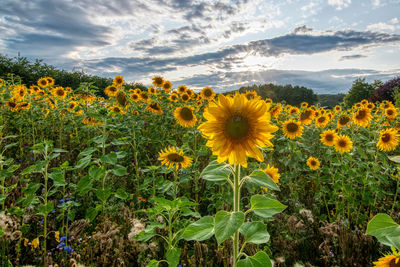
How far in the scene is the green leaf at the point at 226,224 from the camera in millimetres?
992

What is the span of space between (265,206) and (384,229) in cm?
50

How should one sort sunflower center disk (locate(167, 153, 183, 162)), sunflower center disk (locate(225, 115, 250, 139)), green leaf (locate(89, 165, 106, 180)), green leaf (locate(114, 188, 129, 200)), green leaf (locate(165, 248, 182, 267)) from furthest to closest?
1. sunflower center disk (locate(167, 153, 183, 162))
2. green leaf (locate(114, 188, 129, 200))
3. green leaf (locate(89, 165, 106, 180))
4. green leaf (locate(165, 248, 182, 267))
5. sunflower center disk (locate(225, 115, 250, 139))

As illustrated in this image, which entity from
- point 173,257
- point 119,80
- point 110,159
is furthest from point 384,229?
point 119,80

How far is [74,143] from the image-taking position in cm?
559

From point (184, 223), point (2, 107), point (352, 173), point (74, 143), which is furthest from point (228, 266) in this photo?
point (2, 107)

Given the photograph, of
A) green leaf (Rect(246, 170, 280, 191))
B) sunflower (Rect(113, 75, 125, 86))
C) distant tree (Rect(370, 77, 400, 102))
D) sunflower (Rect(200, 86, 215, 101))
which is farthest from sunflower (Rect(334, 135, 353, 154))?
distant tree (Rect(370, 77, 400, 102))

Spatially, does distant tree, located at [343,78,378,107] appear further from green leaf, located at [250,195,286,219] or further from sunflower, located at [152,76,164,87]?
green leaf, located at [250,195,286,219]

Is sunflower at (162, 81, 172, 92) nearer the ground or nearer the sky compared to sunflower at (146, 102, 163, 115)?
nearer the sky

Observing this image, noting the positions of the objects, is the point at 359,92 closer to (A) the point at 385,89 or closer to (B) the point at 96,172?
(A) the point at 385,89

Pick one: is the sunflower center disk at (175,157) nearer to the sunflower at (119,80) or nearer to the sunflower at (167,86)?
the sunflower at (119,80)

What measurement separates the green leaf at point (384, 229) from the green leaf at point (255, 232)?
1.46 feet

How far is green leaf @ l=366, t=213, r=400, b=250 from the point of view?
0.98 metres

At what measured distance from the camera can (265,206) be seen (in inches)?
47.6

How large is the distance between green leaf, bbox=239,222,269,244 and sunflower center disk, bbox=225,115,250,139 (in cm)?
49
